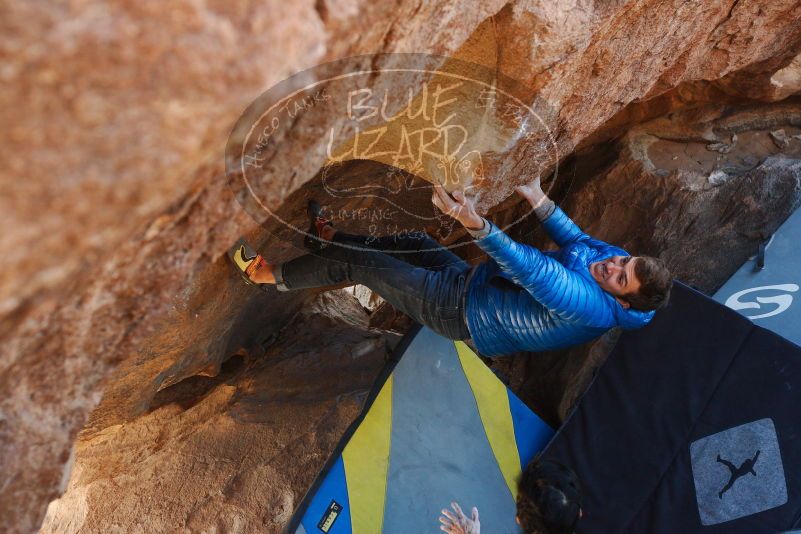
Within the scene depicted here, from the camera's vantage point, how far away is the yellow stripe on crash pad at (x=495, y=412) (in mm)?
2811

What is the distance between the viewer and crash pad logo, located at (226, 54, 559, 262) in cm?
131

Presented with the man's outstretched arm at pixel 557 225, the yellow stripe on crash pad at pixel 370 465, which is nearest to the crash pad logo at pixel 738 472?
the man's outstretched arm at pixel 557 225

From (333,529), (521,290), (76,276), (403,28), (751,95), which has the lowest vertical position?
(333,529)

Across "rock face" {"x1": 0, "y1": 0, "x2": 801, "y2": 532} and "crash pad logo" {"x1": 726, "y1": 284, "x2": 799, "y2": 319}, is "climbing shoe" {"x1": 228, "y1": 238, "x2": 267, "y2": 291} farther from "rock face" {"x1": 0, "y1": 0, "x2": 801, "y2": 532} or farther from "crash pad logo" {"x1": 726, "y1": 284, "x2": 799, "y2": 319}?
"crash pad logo" {"x1": 726, "y1": 284, "x2": 799, "y2": 319}

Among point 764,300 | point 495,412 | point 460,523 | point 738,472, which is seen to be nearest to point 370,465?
point 460,523

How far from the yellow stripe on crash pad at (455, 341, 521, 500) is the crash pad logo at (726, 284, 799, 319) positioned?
1.13 metres

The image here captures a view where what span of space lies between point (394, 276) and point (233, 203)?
987mm

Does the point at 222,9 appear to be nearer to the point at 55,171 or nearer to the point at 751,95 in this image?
the point at 55,171

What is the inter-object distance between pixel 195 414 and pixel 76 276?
2.40 meters

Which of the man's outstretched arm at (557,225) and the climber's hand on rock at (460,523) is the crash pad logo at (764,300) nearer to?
the man's outstretched arm at (557,225)

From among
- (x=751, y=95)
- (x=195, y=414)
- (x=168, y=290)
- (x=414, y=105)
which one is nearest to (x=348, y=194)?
(x=414, y=105)

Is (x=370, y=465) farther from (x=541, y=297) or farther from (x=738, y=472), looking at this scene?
(x=738, y=472)

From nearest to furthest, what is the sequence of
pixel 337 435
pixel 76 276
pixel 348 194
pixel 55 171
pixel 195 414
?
pixel 55 171
pixel 76 276
pixel 348 194
pixel 337 435
pixel 195 414

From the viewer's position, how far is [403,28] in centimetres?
138
